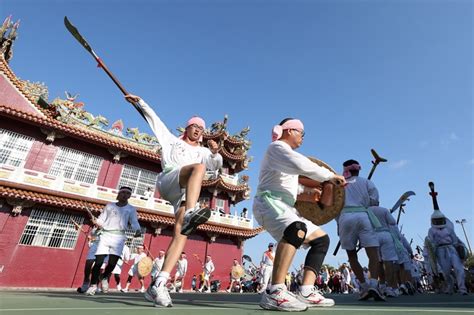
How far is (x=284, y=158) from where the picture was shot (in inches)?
96.3

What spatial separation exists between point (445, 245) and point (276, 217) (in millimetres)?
7676

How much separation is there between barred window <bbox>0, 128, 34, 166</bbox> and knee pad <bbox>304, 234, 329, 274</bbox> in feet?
49.9

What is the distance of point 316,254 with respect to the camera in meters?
2.53

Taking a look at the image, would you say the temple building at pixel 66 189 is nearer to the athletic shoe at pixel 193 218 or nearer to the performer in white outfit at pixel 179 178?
the performer in white outfit at pixel 179 178

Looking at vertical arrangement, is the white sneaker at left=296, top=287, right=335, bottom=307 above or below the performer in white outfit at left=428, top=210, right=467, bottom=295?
below

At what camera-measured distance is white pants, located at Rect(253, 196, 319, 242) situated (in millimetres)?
2363

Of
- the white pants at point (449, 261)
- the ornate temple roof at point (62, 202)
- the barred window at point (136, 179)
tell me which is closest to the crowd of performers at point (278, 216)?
the white pants at point (449, 261)

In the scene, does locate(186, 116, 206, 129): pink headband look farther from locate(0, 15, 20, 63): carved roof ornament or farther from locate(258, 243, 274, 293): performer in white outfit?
locate(0, 15, 20, 63): carved roof ornament

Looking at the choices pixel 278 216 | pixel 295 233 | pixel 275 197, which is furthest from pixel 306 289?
pixel 275 197

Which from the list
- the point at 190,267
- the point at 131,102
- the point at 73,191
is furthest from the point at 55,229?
the point at 131,102

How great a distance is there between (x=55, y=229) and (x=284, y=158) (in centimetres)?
1418

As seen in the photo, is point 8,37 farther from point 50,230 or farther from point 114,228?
point 114,228

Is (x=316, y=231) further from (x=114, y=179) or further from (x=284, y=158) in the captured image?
(x=114, y=179)

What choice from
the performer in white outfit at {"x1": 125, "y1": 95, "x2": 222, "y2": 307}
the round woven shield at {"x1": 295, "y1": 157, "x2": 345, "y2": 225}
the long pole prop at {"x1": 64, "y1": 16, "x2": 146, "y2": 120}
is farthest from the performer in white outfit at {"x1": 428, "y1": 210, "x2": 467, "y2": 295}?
the long pole prop at {"x1": 64, "y1": 16, "x2": 146, "y2": 120}
